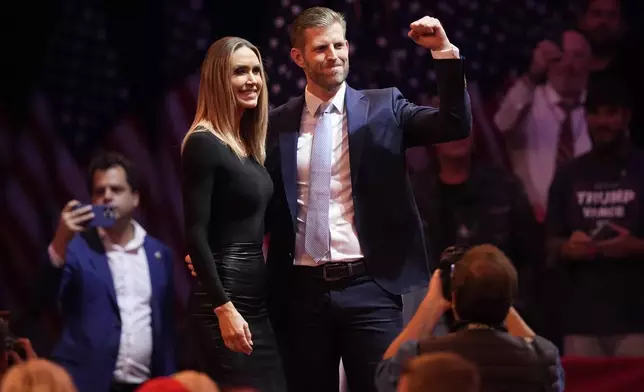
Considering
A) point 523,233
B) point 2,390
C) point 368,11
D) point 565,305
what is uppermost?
point 368,11

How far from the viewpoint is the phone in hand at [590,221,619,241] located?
494cm

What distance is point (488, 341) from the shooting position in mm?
Result: 2646

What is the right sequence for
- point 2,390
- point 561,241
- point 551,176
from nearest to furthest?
point 2,390 → point 561,241 → point 551,176

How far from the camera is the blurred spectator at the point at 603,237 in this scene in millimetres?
4902

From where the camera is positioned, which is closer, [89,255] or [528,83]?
[89,255]

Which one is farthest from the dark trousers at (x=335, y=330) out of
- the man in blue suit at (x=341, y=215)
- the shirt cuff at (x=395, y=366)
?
the shirt cuff at (x=395, y=366)

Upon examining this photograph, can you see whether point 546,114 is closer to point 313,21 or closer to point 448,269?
point 313,21

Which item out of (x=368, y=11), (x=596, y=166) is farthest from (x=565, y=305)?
(x=368, y=11)

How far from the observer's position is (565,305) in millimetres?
5035

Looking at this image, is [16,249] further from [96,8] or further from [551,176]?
[551,176]

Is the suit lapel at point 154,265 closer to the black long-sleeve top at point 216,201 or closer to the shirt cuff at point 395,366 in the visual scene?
the black long-sleeve top at point 216,201

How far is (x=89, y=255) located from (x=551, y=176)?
6.87ft

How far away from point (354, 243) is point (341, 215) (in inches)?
3.5

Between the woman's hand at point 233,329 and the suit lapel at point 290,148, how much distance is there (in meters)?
0.35
